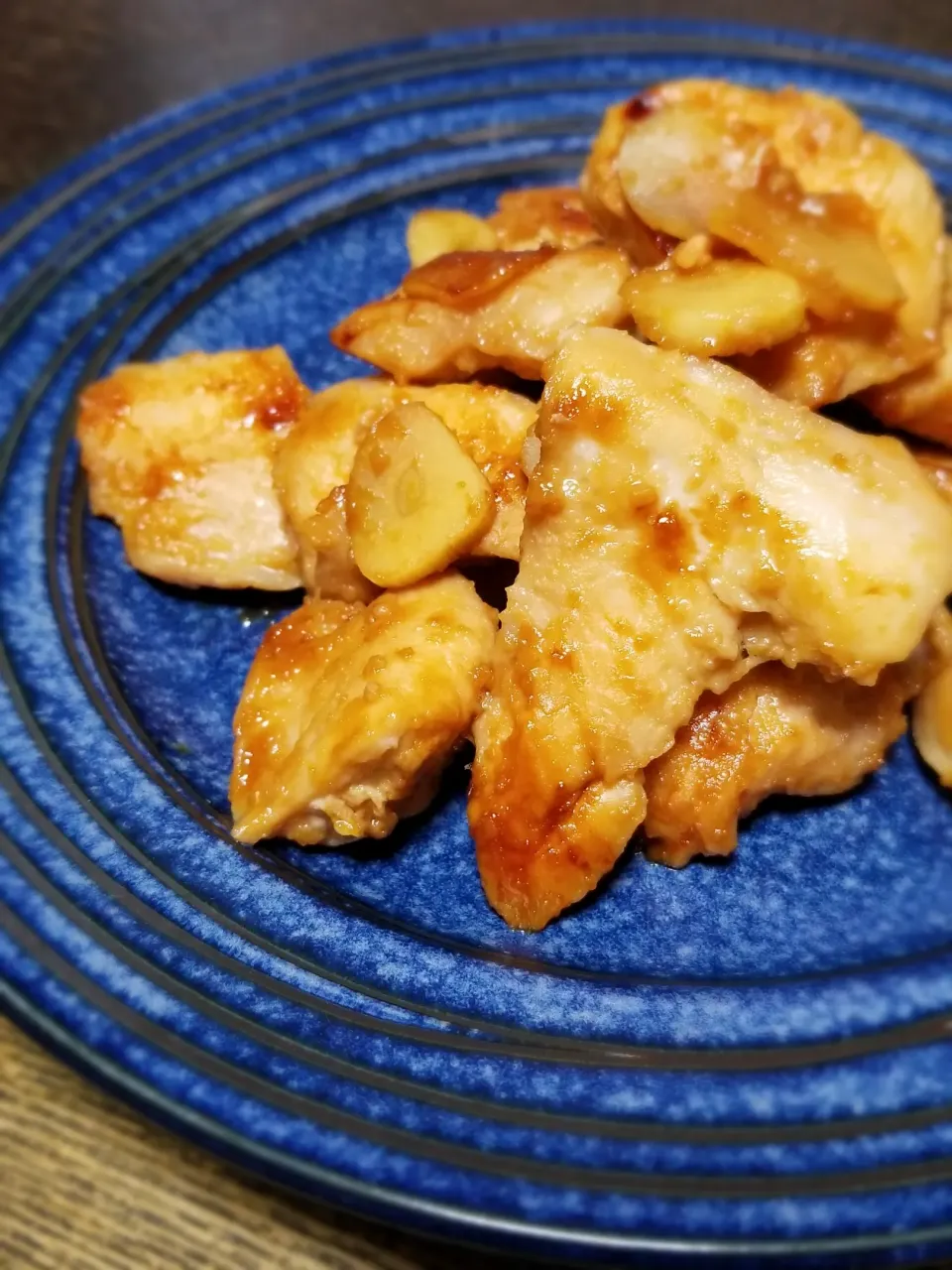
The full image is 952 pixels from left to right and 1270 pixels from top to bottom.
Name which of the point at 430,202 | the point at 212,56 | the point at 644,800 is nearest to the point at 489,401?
the point at 644,800

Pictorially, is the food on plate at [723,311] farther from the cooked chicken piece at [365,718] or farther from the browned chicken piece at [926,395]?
the cooked chicken piece at [365,718]

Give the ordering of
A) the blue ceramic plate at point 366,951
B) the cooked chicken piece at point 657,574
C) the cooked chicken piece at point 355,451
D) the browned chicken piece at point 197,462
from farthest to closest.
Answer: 1. the browned chicken piece at point 197,462
2. the cooked chicken piece at point 355,451
3. the cooked chicken piece at point 657,574
4. the blue ceramic plate at point 366,951

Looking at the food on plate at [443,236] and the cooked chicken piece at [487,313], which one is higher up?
the food on plate at [443,236]

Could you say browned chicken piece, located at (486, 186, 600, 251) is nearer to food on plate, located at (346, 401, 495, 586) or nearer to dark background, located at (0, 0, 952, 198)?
food on plate, located at (346, 401, 495, 586)

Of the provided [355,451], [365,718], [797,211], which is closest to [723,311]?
[797,211]

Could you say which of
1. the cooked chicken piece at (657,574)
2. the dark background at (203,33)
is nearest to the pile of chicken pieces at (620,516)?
the cooked chicken piece at (657,574)

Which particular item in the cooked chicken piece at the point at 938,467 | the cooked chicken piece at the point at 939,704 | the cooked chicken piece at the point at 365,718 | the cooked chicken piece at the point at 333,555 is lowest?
the cooked chicken piece at the point at 939,704
